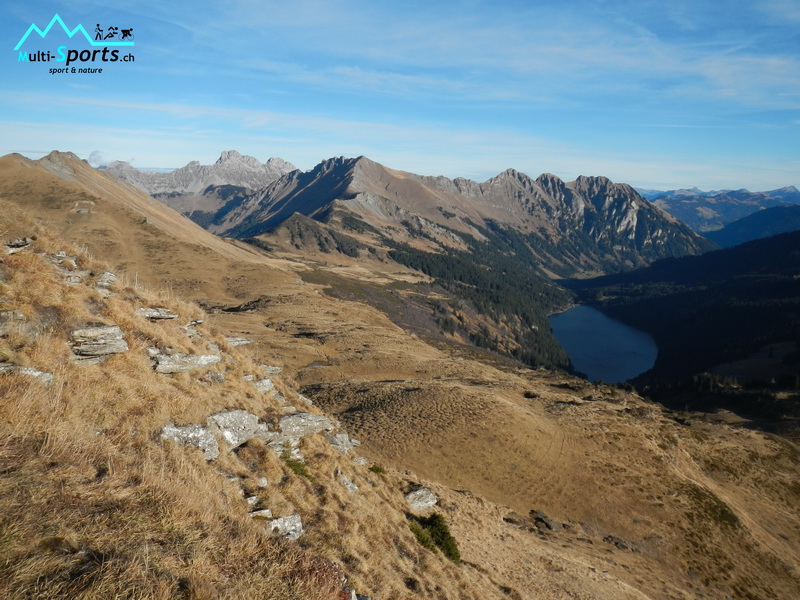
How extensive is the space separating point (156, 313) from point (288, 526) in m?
10.3

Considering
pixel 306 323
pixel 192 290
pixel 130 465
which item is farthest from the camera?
pixel 192 290

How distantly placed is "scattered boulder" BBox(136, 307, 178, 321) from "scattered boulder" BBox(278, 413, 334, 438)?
6.29 m

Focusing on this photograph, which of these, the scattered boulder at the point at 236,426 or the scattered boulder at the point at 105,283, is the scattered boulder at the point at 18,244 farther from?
the scattered boulder at the point at 236,426

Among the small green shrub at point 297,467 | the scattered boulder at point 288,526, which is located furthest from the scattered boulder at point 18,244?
the scattered boulder at point 288,526

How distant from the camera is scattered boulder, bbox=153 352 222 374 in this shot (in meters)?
13.8

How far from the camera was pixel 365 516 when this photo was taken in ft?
44.8

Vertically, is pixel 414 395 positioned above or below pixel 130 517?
below

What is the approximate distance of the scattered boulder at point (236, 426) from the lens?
1289 cm

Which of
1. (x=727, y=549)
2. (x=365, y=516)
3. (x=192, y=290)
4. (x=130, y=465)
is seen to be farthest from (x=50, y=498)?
(x=192, y=290)

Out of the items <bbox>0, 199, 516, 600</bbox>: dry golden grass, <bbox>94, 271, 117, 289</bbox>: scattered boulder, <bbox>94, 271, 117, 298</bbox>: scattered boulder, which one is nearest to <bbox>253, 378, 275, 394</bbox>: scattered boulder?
<bbox>0, 199, 516, 600</bbox>: dry golden grass

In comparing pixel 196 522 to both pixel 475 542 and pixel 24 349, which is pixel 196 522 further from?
pixel 475 542

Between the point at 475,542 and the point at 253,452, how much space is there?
11853 mm

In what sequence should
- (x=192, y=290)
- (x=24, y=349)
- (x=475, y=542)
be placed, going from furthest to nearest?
(x=192, y=290) → (x=475, y=542) → (x=24, y=349)

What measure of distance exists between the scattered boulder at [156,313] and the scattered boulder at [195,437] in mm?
6399
